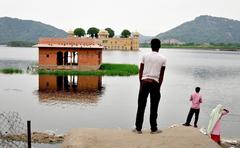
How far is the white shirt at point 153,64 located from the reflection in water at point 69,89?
17.2 meters

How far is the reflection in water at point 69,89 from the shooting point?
27.8 meters

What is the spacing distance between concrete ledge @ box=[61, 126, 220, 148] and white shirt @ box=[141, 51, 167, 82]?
1.38 m

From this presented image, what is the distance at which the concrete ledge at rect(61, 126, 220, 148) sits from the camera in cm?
845

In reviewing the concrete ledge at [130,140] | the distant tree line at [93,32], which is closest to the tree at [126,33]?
the distant tree line at [93,32]

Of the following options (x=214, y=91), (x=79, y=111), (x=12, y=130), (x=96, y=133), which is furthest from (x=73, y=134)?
(x=214, y=91)

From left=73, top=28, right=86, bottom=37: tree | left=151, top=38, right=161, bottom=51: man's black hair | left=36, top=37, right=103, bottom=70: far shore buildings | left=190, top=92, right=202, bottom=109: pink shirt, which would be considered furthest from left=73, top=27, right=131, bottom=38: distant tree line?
left=151, top=38, right=161, bottom=51: man's black hair

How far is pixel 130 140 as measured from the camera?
8.70 meters

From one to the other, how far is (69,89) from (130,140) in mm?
25284

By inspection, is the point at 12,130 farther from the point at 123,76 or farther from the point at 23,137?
the point at 123,76

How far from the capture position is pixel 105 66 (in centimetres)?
5403

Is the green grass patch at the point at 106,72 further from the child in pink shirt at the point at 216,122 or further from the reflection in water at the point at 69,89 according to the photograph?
the child in pink shirt at the point at 216,122

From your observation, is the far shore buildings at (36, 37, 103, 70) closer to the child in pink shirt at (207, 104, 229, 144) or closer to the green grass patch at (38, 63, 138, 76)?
the green grass patch at (38, 63, 138, 76)

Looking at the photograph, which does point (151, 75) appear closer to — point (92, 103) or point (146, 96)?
point (146, 96)

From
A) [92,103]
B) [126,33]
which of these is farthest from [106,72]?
[126,33]
